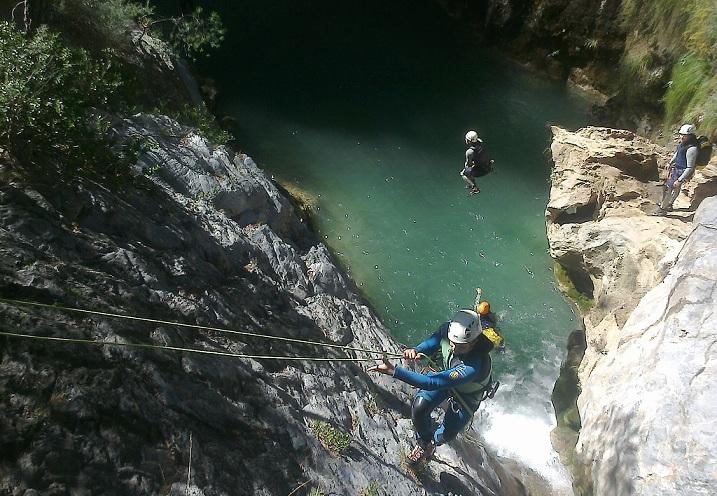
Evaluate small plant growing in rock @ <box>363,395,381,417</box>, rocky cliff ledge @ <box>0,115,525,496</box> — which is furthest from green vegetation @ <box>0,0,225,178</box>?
small plant growing in rock @ <box>363,395,381,417</box>

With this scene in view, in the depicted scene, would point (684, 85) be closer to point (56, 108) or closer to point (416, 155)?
point (416, 155)

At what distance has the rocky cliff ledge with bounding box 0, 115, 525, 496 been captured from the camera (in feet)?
10.2

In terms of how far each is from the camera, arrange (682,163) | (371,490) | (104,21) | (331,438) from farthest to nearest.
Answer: (104,21) < (682,163) < (331,438) < (371,490)

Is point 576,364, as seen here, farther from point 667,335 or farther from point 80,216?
point 80,216

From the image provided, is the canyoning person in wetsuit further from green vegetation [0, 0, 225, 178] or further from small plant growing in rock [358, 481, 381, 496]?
green vegetation [0, 0, 225, 178]

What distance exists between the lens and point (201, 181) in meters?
7.20

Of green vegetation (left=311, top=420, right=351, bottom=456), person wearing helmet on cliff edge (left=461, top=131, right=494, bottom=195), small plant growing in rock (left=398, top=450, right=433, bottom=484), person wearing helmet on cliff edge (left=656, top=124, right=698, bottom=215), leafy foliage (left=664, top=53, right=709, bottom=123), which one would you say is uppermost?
leafy foliage (left=664, top=53, right=709, bottom=123)

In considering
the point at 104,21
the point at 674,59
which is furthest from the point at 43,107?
the point at 674,59

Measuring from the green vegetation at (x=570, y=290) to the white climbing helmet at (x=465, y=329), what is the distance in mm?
4896

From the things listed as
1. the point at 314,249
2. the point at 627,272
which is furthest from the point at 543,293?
the point at 314,249

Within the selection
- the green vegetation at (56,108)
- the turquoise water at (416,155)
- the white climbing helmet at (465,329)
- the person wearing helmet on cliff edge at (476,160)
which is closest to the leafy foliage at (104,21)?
the green vegetation at (56,108)

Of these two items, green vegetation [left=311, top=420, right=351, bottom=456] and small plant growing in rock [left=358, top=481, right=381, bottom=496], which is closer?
small plant growing in rock [left=358, top=481, right=381, bottom=496]

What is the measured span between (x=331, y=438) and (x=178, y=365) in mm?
1638

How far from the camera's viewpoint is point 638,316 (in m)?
6.17
